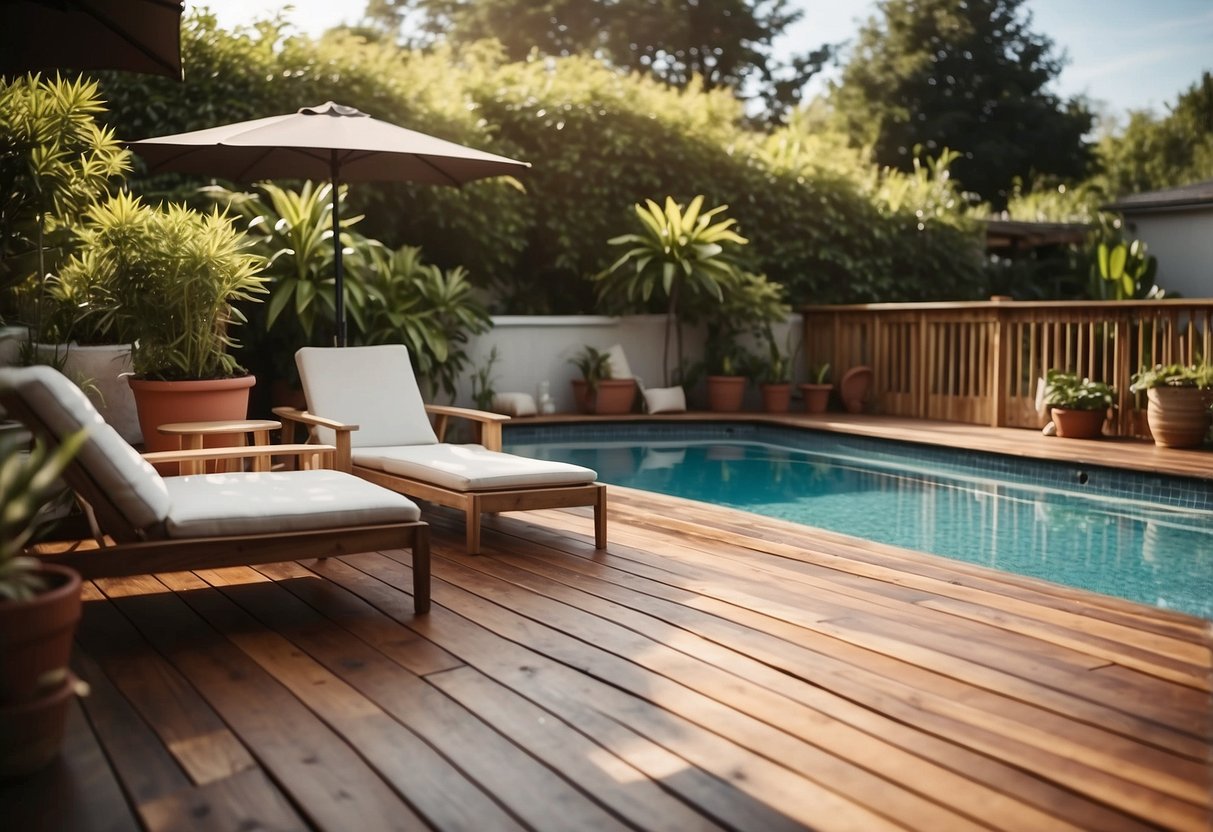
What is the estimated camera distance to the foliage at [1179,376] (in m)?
7.94

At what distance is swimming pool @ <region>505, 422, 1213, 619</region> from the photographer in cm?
539

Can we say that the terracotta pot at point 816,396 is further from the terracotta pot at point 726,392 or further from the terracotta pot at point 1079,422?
the terracotta pot at point 1079,422

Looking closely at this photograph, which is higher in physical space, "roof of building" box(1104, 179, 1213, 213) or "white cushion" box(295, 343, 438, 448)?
"roof of building" box(1104, 179, 1213, 213)

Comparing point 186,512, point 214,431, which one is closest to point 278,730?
point 186,512

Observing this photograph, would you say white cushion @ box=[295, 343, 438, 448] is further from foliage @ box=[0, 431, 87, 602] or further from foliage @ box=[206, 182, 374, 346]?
foliage @ box=[0, 431, 87, 602]

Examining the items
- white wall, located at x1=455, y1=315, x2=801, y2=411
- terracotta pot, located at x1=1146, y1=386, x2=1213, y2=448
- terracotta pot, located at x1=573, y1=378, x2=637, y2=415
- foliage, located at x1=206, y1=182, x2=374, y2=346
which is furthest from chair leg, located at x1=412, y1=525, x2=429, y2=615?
terracotta pot, located at x1=573, y1=378, x2=637, y2=415

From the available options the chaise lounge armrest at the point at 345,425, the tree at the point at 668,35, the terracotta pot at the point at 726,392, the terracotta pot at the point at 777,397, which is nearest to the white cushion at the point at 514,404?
the terracotta pot at the point at 726,392

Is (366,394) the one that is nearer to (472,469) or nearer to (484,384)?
(472,469)

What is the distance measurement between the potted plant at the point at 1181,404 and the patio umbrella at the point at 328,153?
16.3ft

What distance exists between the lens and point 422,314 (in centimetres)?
905

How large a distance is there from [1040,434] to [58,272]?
7147 millimetres

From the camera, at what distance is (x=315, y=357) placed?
552 centimetres

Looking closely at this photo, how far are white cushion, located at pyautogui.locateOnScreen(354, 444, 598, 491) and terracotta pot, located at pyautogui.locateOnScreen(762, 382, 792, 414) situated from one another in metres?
6.07

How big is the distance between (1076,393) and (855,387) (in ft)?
8.70
